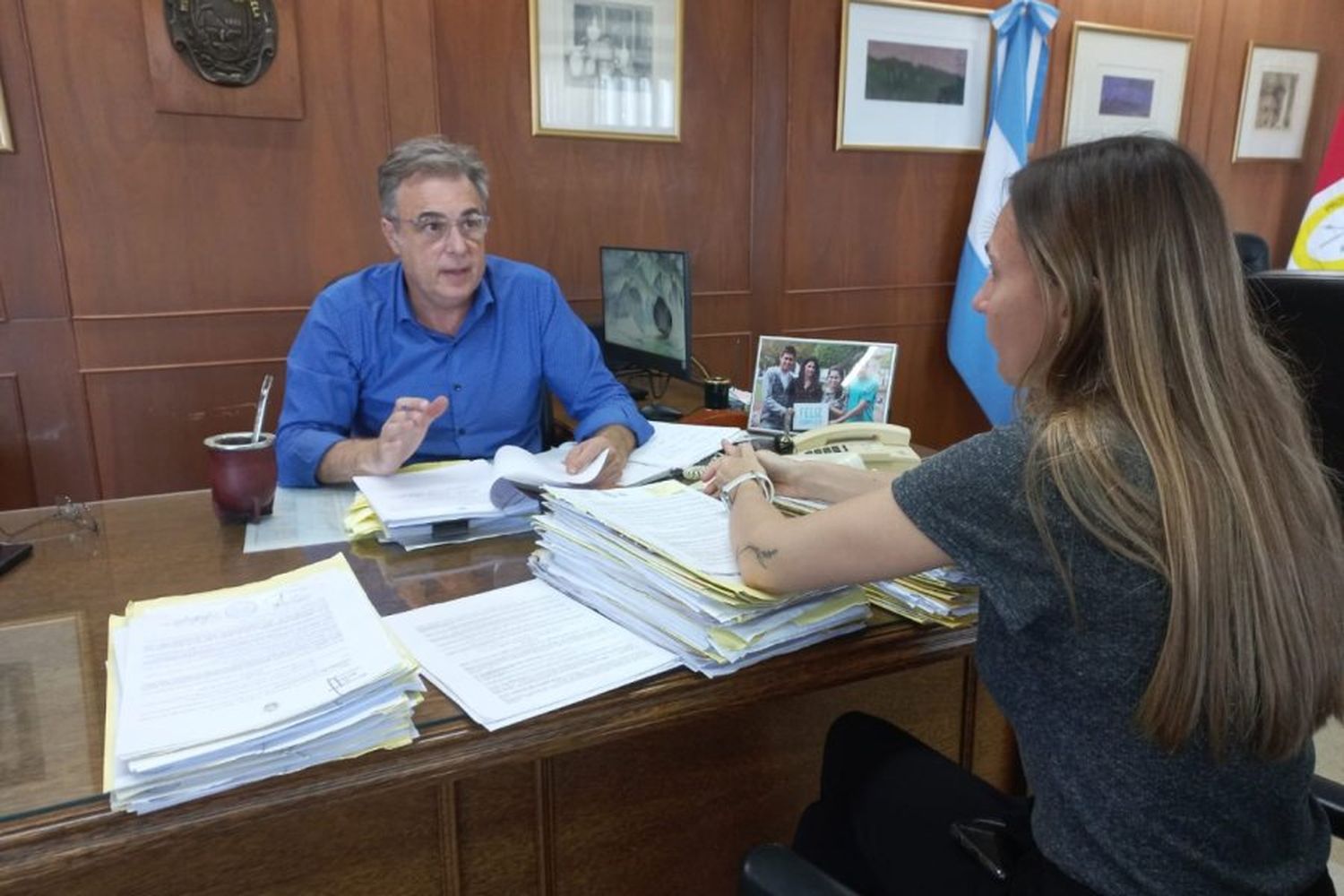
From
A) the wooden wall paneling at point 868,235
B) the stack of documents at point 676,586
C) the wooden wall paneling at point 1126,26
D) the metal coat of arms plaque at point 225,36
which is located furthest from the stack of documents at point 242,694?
the wooden wall paneling at point 1126,26

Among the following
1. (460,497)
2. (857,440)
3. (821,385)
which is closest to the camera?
(460,497)

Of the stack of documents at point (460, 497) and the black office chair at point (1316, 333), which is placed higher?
the black office chair at point (1316, 333)

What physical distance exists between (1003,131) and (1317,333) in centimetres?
232

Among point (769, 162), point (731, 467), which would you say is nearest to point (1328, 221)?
point (769, 162)

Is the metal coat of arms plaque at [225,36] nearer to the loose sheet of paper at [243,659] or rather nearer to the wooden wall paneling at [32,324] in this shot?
the wooden wall paneling at [32,324]

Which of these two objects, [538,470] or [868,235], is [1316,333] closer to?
[538,470]

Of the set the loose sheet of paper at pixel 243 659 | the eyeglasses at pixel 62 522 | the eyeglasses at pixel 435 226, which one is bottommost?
the eyeglasses at pixel 62 522

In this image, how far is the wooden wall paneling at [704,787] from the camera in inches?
41.3

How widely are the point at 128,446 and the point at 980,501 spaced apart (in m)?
2.82

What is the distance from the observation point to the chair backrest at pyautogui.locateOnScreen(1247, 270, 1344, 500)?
1590 millimetres

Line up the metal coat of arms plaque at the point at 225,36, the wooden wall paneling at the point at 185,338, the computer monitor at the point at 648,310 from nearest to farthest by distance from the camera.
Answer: the computer monitor at the point at 648,310, the metal coat of arms plaque at the point at 225,36, the wooden wall paneling at the point at 185,338

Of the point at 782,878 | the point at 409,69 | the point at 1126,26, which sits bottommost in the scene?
the point at 782,878

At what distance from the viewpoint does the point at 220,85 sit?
2.65 meters

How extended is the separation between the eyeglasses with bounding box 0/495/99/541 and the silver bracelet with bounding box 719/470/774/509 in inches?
34.8
